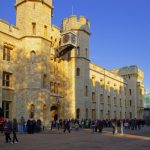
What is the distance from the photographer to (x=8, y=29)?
34.6m

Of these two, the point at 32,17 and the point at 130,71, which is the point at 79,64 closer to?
the point at 32,17

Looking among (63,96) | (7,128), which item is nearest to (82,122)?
(63,96)

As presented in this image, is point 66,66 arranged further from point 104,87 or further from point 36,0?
point 104,87

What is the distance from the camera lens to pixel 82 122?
1660 inches

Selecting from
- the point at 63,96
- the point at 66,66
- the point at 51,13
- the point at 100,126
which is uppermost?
the point at 51,13

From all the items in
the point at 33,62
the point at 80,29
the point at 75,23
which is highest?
the point at 75,23

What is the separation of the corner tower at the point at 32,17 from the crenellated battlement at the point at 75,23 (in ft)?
26.4

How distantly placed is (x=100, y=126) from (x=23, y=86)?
9.06 m

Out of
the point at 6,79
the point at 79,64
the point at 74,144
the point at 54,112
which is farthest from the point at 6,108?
the point at 74,144

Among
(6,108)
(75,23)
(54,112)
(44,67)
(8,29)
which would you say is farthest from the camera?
(75,23)

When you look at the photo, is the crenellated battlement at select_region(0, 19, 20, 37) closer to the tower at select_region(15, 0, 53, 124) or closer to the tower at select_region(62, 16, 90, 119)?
the tower at select_region(15, 0, 53, 124)

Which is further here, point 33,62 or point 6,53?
point 33,62

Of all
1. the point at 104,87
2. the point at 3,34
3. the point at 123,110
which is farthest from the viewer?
the point at 123,110

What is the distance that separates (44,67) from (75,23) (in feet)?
36.4
